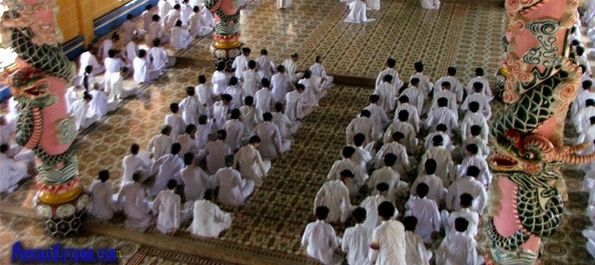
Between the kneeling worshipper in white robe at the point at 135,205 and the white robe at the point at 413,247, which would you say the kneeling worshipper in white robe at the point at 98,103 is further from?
the white robe at the point at 413,247

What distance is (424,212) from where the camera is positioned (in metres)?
7.83

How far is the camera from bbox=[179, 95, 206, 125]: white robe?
1030 cm

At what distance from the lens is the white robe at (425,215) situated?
25.6ft

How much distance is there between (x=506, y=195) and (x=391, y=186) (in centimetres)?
328

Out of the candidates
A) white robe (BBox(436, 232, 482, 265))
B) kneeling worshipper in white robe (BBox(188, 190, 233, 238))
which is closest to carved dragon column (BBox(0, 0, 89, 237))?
kneeling worshipper in white robe (BBox(188, 190, 233, 238))

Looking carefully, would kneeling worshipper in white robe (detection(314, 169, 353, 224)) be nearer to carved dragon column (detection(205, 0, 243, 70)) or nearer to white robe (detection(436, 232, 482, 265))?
white robe (detection(436, 232, 482, 265))

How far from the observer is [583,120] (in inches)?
396

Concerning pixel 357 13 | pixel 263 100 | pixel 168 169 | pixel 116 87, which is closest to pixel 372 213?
pixel 168 169

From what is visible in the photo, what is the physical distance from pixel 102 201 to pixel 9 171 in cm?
162

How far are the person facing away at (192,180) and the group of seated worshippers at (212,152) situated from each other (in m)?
0.01

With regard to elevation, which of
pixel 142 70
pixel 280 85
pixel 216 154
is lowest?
pixel 142 70

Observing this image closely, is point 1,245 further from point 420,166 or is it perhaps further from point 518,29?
point 518,29

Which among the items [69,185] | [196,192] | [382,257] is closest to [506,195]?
[382,257]

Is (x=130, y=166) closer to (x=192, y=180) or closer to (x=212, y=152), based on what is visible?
(x=192, y=180)
